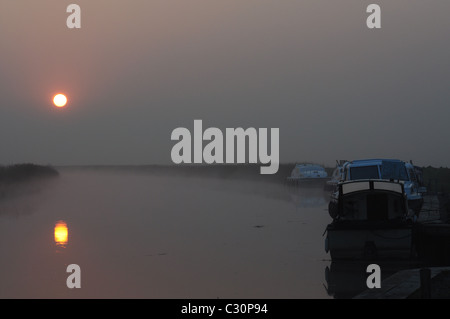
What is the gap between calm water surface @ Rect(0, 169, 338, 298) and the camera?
63.8 feet

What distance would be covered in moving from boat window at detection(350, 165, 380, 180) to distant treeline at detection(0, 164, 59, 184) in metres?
47.1

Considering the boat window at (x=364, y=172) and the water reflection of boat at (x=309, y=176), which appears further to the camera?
the water reflection of boat at (x=309, y=176)

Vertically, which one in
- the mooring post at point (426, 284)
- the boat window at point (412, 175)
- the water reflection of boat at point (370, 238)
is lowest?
the mooring post at point (426, 284)

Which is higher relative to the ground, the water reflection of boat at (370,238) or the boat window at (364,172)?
the boat window at (364,172)

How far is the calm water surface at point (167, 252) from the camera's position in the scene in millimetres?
19453

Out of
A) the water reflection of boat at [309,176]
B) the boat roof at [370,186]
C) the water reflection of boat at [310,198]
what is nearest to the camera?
the boat roof at [370,186]

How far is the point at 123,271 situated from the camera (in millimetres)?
22250

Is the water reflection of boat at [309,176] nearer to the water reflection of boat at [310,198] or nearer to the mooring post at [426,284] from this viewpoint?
the water reflection of boat at [310,198]

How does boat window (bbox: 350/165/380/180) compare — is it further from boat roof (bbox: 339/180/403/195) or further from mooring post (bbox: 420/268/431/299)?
mooring post (bbox: 420/268/431/299)

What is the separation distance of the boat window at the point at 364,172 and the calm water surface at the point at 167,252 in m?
2.69

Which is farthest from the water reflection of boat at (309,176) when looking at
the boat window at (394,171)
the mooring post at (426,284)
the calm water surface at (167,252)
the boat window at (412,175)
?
the mooring post at (426,284)

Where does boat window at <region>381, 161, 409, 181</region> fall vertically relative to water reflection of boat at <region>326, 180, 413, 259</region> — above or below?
above

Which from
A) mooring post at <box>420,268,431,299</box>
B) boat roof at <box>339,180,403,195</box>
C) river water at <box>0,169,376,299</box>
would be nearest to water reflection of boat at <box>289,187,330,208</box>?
river water at <box>0,169,376,299</box>

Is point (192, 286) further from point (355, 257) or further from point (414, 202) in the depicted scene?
point (414, 202)
